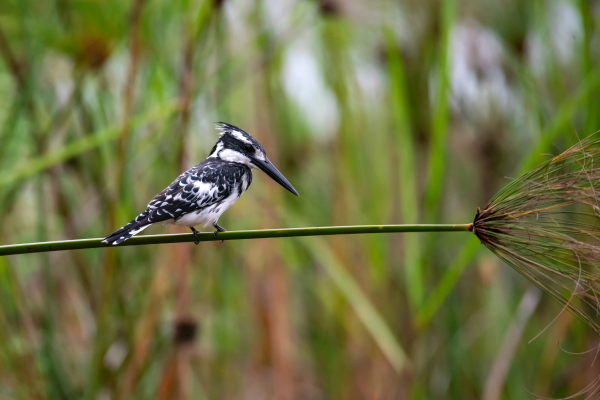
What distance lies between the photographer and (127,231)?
1.23 metres

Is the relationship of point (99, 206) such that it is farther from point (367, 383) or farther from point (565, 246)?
point (565, 246)

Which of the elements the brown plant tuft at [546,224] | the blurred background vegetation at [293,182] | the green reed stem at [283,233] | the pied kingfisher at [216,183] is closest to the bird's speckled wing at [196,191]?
the pied kingfisher at [216,183]

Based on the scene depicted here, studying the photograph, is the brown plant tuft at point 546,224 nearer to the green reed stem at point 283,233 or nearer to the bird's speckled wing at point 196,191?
the green reed stem at point 283,233

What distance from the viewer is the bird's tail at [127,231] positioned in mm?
1092

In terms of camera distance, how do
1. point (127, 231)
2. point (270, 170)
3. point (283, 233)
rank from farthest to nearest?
point (270, 170) → point (127, 231) → point (283, 233)

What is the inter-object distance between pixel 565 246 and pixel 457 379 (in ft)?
6.63

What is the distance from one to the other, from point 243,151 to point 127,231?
1.56ft

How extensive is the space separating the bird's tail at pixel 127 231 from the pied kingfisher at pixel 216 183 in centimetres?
6

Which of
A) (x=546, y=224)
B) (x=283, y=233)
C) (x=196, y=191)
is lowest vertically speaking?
(x=546, y=224)

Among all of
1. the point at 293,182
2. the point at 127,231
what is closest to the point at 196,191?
the point at 127,231

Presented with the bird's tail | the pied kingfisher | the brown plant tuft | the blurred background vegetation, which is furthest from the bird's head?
the brown plant tuft

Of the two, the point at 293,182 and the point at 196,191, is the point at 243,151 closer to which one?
the point at 196,191

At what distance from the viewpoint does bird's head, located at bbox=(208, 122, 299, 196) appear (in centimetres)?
154

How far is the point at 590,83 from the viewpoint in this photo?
199 centimetres
